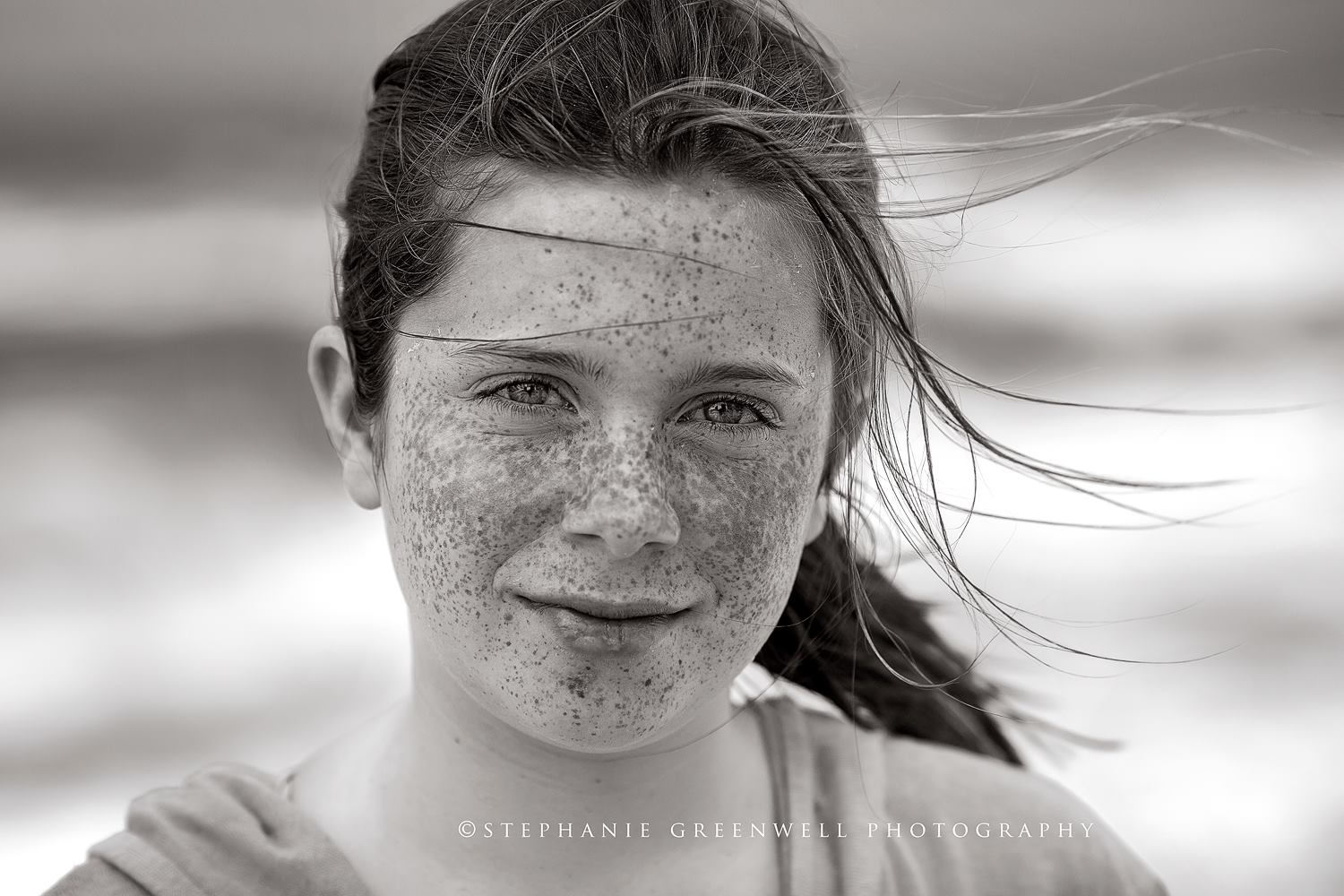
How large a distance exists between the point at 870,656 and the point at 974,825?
0.67ft

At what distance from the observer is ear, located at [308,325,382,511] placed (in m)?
1.00

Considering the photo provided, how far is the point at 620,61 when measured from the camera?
88 centimetres

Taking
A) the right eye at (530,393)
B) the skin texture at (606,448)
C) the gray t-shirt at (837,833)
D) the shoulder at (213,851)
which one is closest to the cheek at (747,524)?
the skin texture at (606,448)

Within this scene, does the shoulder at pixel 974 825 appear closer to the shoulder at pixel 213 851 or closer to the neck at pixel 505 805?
the neck at pixel 505 805

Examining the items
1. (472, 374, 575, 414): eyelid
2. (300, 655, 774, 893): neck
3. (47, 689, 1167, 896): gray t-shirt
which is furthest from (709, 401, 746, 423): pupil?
(47, 689, 1167, 896): gray t-shirt

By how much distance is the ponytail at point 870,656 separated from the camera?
47.4 inches

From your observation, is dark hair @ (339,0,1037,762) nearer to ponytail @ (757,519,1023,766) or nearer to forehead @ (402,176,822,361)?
forehead @ (402,176,822,361)

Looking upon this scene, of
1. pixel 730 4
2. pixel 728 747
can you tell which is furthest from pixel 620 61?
pixel 728 747

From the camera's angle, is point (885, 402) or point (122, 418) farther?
point (122, 418)

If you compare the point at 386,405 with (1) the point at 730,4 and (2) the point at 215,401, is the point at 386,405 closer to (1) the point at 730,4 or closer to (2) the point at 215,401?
(1) the point at 730,4

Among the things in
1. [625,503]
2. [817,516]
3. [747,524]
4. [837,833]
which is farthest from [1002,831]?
[625,503]

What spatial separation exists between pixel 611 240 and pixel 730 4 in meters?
0.26

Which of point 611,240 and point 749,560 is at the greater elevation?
point 611,240

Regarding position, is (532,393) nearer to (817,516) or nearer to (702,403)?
(702,403)
